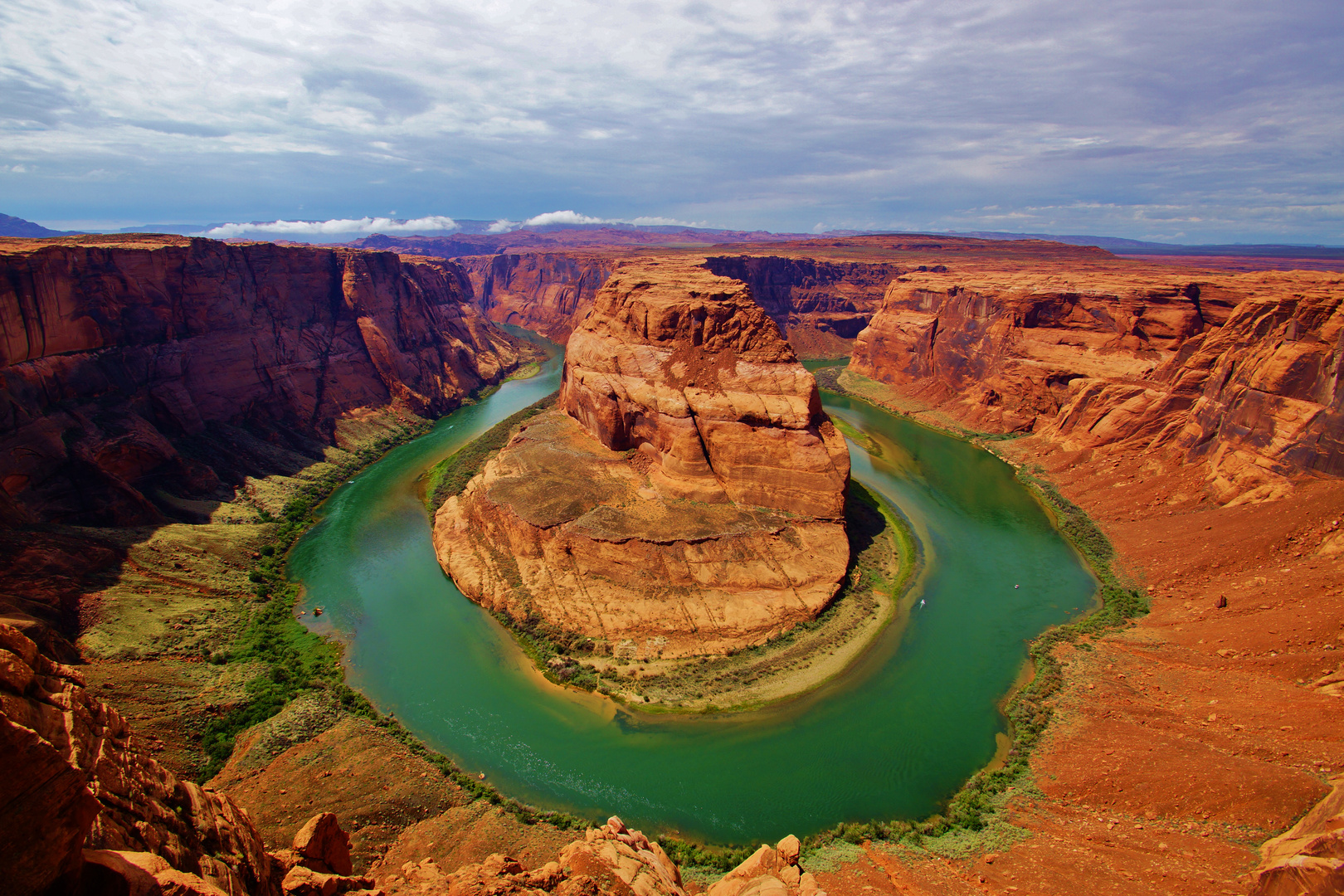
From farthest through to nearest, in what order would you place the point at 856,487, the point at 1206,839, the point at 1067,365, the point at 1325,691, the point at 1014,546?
the point at 1067,365 < the point at 856,487 < the point at 1014,546 < the point at 1325,691 < the point at 1206,839

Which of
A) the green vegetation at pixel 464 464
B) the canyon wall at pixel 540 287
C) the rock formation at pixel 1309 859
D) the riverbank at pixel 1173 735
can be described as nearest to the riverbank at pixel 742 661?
the riverbank at pixel 1173 735

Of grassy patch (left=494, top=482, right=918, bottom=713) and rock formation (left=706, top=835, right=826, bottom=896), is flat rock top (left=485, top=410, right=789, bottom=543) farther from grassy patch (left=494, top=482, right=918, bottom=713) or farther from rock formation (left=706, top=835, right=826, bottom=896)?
rock formation (left=706, top=835, right=826, bottom=896)

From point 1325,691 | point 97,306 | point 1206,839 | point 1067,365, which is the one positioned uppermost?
point 97,306

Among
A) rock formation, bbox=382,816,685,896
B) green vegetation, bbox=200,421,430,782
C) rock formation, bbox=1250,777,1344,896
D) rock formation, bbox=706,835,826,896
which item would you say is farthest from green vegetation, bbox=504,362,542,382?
rock formation, bbox=1250,777,1344,896

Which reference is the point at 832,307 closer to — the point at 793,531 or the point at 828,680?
the point at 793,531

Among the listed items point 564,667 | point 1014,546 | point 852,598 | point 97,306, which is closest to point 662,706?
point 564,667

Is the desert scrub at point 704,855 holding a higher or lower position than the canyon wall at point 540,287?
lower

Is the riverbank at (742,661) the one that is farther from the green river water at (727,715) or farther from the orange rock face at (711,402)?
the orange rock face at (711,402)
